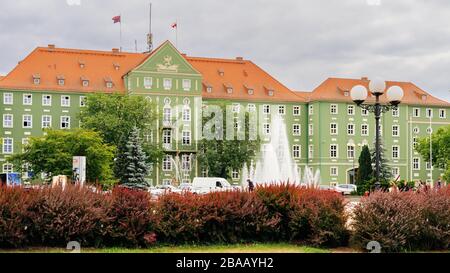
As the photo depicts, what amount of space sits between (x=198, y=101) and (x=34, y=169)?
18.9m

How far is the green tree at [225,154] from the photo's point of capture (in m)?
53.5

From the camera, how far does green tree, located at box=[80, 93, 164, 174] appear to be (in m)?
50.1

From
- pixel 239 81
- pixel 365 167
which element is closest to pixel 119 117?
pixel 239 81

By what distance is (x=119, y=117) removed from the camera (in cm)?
5153

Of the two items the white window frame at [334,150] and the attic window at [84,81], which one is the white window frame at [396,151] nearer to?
the white window frame at [334,150]

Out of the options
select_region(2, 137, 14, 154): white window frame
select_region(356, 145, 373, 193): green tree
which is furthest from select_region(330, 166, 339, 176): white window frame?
select_region(2, 137, 14, 154): white window frame

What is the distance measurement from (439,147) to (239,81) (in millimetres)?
18461

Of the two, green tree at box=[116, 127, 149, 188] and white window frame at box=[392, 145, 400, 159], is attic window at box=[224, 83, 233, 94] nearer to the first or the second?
white window frame at box=[392, 145, 400, 159]

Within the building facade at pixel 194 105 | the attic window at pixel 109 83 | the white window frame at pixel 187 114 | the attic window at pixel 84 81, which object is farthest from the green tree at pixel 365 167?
the attic window at pixel 84 81

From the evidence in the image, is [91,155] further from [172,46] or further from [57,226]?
[57,226]

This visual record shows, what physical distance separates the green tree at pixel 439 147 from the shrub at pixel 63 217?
50826 millimetres

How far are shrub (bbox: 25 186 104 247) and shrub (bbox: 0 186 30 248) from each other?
4.0 inches

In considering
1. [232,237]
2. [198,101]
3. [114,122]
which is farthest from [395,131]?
[232,237]
